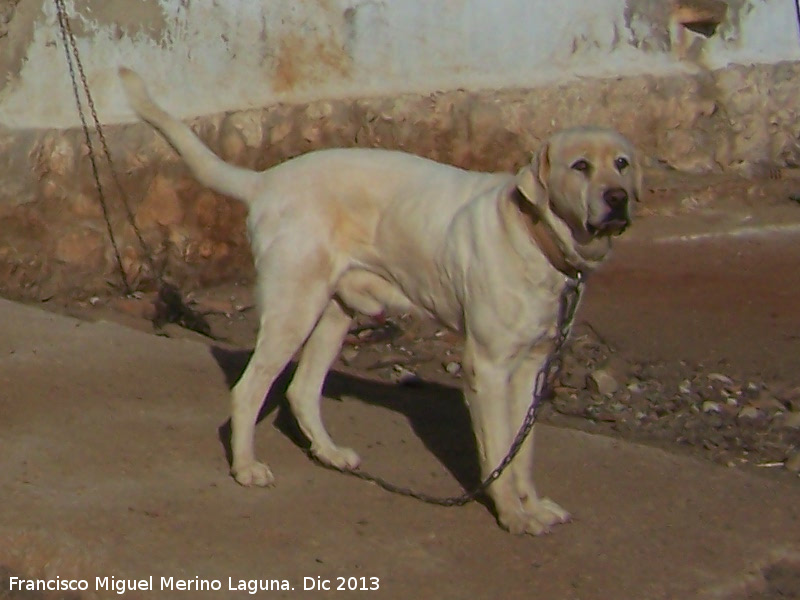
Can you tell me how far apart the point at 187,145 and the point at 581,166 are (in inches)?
62.8

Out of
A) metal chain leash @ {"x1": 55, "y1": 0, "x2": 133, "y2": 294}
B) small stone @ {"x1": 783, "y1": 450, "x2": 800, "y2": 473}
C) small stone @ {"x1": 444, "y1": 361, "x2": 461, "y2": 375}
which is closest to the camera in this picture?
small stone @ {"x1": 783, "y1": 450, "x2": 800, "y2": 473}

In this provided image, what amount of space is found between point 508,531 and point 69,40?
433 cm

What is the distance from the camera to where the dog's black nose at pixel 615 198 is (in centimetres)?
371

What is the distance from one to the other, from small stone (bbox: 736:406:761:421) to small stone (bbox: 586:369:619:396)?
63cm

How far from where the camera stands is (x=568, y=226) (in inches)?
155

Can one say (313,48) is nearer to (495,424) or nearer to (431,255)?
(431,255)

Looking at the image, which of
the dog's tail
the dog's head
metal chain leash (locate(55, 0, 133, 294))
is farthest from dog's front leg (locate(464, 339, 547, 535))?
metal chain leash (locate(55, 0, 133, 294))

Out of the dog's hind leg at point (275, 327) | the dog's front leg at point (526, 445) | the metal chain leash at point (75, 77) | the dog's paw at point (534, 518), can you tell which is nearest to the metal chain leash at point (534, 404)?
the dog's front leg at point (526, 445)

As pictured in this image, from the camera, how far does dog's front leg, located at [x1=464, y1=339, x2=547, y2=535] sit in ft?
13.4

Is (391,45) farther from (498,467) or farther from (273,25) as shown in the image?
(498,467)

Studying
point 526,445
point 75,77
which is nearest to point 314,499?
point 526,445

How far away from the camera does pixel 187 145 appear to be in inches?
185

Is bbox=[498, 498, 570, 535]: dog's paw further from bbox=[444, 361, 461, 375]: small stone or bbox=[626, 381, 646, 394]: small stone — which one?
bbox=[444, 361, 461, 375]: small stone

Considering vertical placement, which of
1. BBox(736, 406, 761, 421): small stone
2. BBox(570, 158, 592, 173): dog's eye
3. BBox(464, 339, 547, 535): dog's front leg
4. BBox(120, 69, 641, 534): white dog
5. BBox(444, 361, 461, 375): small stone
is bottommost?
BBox(444, 361, 461, 375): small stone
